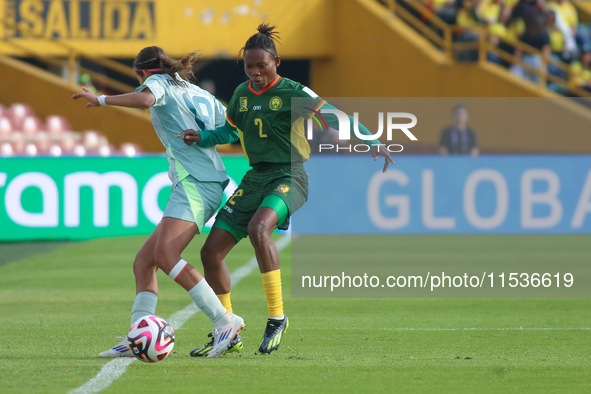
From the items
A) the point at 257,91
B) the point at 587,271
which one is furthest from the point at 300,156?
the point at 587,271

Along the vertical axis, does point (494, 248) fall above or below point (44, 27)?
below

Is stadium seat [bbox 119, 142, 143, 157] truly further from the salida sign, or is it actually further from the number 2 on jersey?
the number 2 on jersey

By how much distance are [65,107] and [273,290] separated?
1539 cm

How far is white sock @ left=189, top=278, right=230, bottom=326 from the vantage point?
582cm

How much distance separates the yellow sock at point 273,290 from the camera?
6012mm

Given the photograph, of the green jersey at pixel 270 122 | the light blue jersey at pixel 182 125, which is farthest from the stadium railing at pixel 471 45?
the light blue jersey at pixel 182 125

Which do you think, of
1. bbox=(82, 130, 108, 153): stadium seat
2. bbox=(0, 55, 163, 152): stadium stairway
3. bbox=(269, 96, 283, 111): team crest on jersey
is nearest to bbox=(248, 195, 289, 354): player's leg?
bbox=(269, 96, 283, 111): team crest on jersey

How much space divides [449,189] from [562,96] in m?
7.54

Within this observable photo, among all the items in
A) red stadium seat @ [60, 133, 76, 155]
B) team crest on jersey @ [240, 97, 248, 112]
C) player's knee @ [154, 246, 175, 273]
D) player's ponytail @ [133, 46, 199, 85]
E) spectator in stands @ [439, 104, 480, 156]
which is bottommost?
red stadium seat @ [60, 133, 76, 155]

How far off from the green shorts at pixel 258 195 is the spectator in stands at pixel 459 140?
8.61 m

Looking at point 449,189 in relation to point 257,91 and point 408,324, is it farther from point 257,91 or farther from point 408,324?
point 257,91

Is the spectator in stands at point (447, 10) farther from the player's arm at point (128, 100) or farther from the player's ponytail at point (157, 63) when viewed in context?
the player's arm at point (128, 100)

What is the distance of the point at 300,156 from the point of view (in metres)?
6.18

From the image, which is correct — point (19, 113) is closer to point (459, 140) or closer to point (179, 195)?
point (459, 140)
